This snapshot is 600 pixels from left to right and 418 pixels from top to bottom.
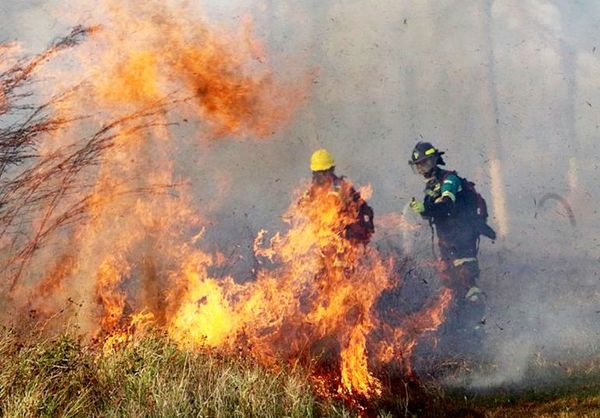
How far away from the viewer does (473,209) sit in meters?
9.28

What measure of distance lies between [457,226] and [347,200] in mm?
1604

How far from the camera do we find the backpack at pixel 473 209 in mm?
A: 9227

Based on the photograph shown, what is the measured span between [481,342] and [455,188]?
2.09 metres

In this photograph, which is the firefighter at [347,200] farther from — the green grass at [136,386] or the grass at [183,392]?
the green grass at [136,386]

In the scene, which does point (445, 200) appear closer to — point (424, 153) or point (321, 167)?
point (424, 153)

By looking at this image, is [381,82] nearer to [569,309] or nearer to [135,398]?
[569,309]

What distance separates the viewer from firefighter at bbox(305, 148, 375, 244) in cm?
893

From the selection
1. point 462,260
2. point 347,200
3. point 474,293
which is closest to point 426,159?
point 347,200

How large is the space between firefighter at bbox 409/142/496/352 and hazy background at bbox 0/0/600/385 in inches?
24.3

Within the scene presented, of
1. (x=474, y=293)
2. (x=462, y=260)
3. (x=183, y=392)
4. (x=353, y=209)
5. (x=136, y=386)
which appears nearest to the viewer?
(x=183, y=392)

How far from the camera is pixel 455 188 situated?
909 centimetres

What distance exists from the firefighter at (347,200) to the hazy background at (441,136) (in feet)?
5.92

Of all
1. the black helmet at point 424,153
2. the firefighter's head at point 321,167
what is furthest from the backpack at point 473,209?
the firefighter's head at point 321,167

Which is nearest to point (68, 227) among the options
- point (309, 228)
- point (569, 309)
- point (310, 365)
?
point (309, 228)
